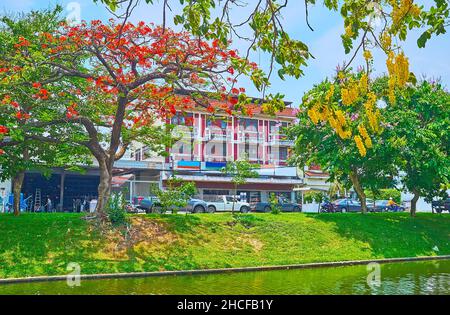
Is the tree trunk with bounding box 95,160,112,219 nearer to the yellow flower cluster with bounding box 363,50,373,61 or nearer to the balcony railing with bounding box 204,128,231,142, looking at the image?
the yellow flower cluster with bounding box 363,50,373,61

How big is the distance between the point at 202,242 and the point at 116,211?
3732 mm

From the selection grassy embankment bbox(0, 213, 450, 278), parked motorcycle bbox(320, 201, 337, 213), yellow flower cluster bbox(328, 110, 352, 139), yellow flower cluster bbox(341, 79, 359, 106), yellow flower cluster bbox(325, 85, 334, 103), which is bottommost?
grassy embankment bbox(0, 213, 450, 278)

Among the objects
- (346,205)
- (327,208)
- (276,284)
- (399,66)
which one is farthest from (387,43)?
(346,205)

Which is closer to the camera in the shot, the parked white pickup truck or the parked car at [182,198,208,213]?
the parked car at [182,198,208,213]

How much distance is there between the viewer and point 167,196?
842 inches

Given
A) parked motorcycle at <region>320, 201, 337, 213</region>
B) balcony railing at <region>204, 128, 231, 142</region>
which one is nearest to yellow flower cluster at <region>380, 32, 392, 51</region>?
parked motorcycle at <region>320, 201, 337, 213</region>

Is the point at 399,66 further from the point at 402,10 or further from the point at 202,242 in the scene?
the point at 202,242

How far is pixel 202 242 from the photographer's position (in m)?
18.8

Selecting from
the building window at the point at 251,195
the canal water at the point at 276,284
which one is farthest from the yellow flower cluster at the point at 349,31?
the building window at the point at 251,195

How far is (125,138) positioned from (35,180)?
19840mm

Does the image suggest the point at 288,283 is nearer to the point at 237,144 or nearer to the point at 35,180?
the point at 35,180

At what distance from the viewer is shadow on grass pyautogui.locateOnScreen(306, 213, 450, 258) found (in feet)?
71.5

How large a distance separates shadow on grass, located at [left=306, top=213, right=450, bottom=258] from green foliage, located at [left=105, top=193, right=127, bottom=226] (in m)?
10.7

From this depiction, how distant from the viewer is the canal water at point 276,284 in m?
12.2
